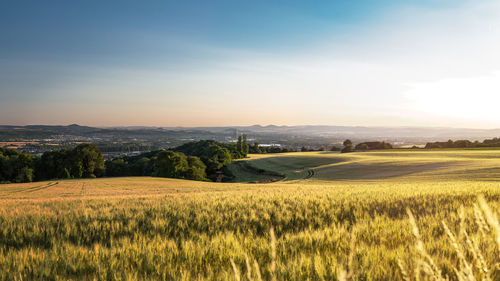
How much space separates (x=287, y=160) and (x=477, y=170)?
159 ft

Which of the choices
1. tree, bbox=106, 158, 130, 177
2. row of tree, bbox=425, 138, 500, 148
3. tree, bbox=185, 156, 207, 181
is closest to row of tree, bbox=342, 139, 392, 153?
row of tree, bbox=425, 138, 500, 148

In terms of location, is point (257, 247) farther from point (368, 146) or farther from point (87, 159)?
point (368, 146)

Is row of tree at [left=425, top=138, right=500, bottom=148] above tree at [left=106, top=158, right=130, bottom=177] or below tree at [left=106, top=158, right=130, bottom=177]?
above

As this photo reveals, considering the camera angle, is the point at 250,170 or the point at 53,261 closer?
the point at 53,261

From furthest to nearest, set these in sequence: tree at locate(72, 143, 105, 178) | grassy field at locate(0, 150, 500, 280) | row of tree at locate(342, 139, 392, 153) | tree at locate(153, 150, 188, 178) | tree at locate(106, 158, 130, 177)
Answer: row of tree at locate(342, 139, 392, 153) → tree at locate(106, 158, 130, 177) → tree at locate(72, 143, 105, 178) → tree at locate(153, 150, 188, 178) → grassy field at locate(0, 150, 500, 280)

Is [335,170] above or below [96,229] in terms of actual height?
below

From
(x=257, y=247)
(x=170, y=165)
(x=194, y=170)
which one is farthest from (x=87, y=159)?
(x=257, y=247)

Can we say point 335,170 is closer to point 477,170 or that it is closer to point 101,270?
point 477,170

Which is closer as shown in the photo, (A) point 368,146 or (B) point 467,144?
(B) point 467,144

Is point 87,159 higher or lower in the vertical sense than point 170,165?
higher

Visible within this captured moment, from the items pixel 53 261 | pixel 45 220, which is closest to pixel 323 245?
pixel 53 261

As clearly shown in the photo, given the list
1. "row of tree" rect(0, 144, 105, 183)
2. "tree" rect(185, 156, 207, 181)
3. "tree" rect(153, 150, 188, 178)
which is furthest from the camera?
"tree" rect(185, 156, 207, 181)

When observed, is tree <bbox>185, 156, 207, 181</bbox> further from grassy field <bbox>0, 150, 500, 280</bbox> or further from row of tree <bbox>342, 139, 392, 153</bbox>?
grassy field <bbox>0, 150, 500, 280</bbox>

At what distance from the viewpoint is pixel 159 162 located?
2458 inches
